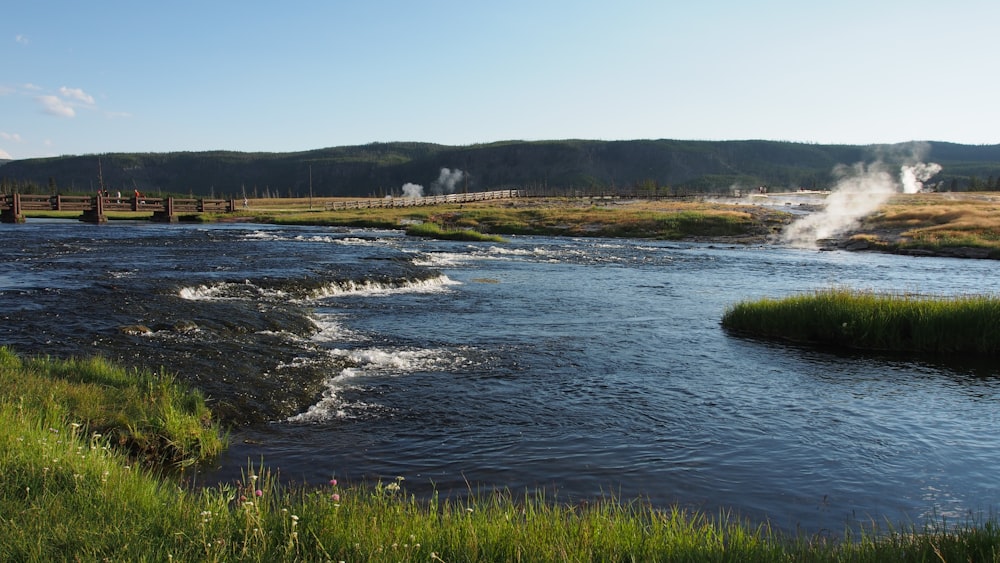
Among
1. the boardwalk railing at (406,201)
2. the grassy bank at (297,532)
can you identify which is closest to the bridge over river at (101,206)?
the boardwalk railing at (406,201)

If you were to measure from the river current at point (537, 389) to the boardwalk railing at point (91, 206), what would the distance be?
41.1 metres

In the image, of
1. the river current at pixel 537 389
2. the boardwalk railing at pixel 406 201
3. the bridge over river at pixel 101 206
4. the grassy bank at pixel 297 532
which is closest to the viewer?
the grassy bank at pixel 297 532

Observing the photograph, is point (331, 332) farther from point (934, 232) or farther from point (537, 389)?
point (934, 232)

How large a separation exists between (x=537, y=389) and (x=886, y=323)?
9719 millimetres

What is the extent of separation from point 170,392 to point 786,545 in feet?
28.2

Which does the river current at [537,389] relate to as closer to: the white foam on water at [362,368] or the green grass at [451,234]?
the white foam on water at [362,368]

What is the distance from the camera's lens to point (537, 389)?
1325cm

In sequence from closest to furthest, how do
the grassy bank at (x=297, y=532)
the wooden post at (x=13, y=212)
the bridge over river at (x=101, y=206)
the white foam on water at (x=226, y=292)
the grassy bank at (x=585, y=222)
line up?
the grassy bank at (x=297, y=532), the white foam on water at (x=226, y=292), the wooden post at (x=13, y=212), the bridge over river at (x=101, y=206), the grassy bank at (x=585, y=222)

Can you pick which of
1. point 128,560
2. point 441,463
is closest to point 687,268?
point 441,463

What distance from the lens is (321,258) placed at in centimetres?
3394

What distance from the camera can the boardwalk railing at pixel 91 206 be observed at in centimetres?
6078

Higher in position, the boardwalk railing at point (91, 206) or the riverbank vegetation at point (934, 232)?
the boardwalk railing at point (91, 206)

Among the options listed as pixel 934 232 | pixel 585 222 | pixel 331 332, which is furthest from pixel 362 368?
pixel 585 222

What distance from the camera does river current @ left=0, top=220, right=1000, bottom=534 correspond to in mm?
9070
